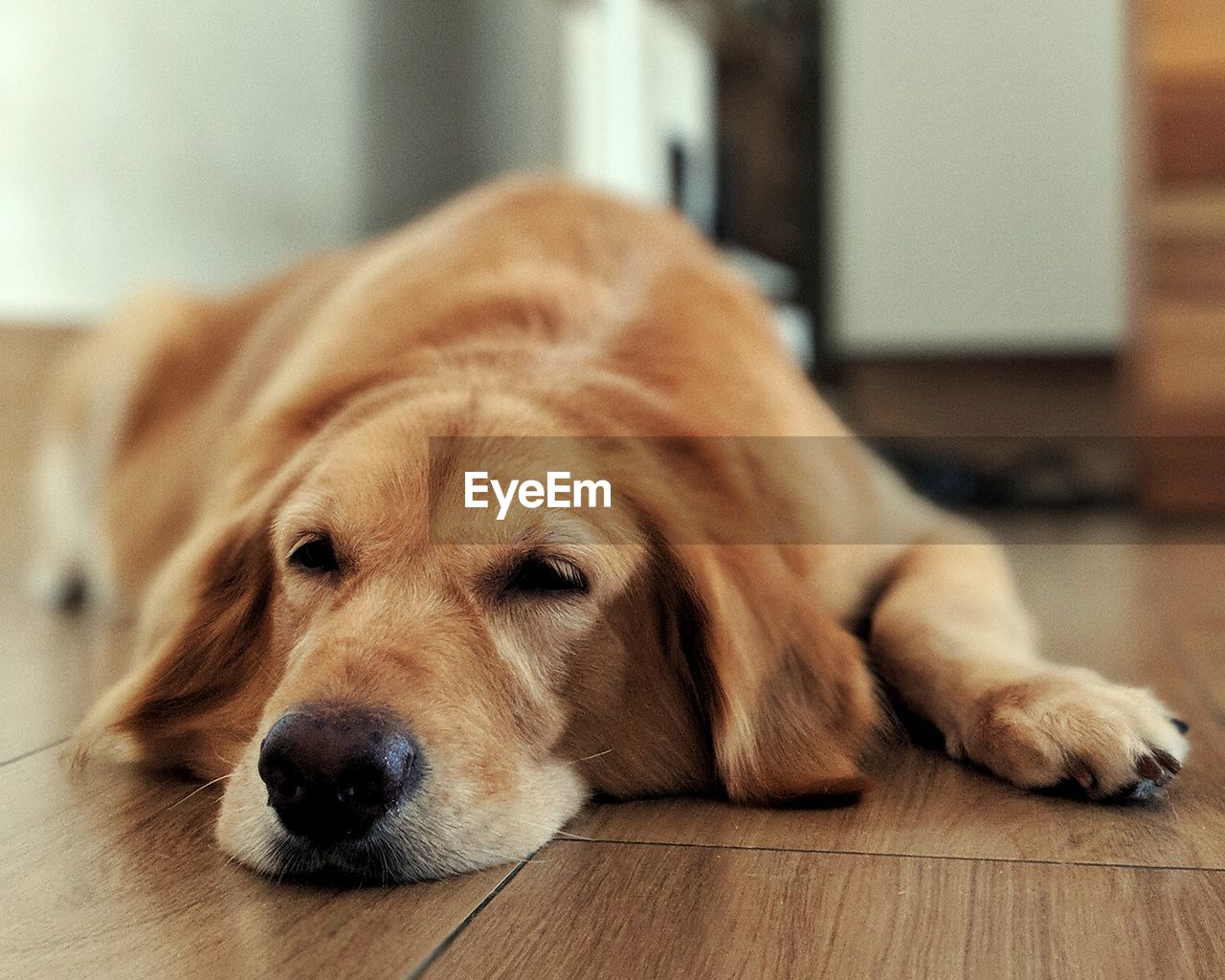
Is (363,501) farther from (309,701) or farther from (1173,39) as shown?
(1173,39)

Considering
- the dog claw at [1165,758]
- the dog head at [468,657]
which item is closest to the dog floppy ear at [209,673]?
the dog head at [468,657]

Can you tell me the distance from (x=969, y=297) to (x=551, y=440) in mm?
4336

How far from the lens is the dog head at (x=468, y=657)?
1.04m

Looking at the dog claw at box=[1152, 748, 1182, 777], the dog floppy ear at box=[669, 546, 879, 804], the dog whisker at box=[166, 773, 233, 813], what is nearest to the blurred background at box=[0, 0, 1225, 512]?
the dog whisker at box=[166, 773, 233, 813]

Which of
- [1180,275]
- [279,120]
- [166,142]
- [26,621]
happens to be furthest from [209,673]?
[1180,275]

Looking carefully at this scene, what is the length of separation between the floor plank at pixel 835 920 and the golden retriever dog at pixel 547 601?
0.13m

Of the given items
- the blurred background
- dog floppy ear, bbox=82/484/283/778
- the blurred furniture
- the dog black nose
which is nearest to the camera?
the dog black nose

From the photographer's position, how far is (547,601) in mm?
1216

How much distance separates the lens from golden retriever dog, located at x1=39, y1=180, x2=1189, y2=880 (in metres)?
1.08

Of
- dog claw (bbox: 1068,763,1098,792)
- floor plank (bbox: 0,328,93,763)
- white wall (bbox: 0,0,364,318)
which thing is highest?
white wall (bbox: 0,0,364,318)

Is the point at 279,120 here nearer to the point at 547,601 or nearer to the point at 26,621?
the point at 26,621

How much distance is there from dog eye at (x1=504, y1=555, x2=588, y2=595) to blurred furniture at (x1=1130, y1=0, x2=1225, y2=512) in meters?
3.48

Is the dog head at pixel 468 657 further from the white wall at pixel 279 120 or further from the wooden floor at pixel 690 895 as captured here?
the white wall at pixel 279 120
